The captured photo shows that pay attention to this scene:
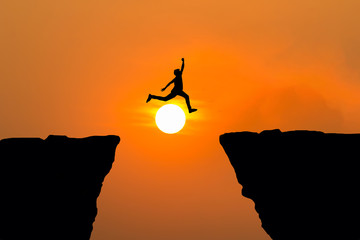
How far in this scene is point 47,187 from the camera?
13.6m

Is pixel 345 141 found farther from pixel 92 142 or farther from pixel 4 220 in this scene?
→ pixel 4 220

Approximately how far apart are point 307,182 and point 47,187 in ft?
27.9

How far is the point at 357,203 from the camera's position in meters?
13.5

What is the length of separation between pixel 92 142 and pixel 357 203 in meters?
8.89

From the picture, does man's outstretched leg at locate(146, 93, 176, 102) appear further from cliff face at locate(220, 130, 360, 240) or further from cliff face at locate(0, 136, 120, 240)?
cliff face at locate(220, 130, 360, 240)

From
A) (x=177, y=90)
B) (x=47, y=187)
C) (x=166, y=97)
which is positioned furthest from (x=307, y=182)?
(x=47, y=187)

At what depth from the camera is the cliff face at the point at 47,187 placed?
1335 cm

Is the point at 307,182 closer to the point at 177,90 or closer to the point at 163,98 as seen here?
the point at 177,90

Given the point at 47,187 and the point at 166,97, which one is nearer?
the point at 47,187

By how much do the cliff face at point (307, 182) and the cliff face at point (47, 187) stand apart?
5468mm

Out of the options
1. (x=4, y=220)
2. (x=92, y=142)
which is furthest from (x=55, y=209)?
(x=92, y=142)

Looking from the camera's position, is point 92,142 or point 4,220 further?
point 92,142

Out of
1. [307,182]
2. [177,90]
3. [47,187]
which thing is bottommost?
[47,187]

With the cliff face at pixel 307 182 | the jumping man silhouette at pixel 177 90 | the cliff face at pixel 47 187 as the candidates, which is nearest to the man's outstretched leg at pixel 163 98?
the jumping man silhouette at pixel 177 90
